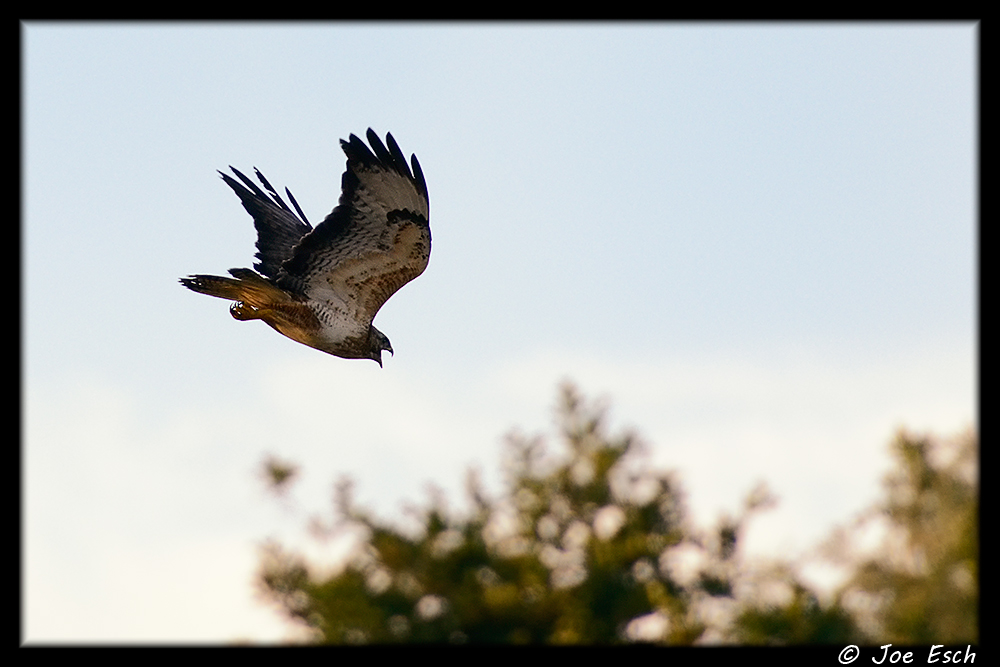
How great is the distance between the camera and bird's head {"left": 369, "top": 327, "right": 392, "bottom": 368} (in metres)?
7.07

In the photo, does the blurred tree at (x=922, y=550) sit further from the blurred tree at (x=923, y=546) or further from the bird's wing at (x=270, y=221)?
the bird's wing at (x=270, y=221)

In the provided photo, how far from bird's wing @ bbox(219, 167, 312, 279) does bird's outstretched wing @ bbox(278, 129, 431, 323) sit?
1.47ft

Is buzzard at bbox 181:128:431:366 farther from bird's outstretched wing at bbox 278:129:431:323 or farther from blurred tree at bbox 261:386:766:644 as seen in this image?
blurred tree at bbox 261:386:766:644

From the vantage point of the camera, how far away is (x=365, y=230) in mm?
6773

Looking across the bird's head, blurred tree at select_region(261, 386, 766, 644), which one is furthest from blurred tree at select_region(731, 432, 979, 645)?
the bird's head

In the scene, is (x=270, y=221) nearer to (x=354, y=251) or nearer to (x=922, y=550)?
(x=354, y=251)

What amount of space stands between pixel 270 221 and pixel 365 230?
103 centimetres

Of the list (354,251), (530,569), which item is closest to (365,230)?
(354,251)

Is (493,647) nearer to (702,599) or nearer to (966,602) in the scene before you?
(702,599)
